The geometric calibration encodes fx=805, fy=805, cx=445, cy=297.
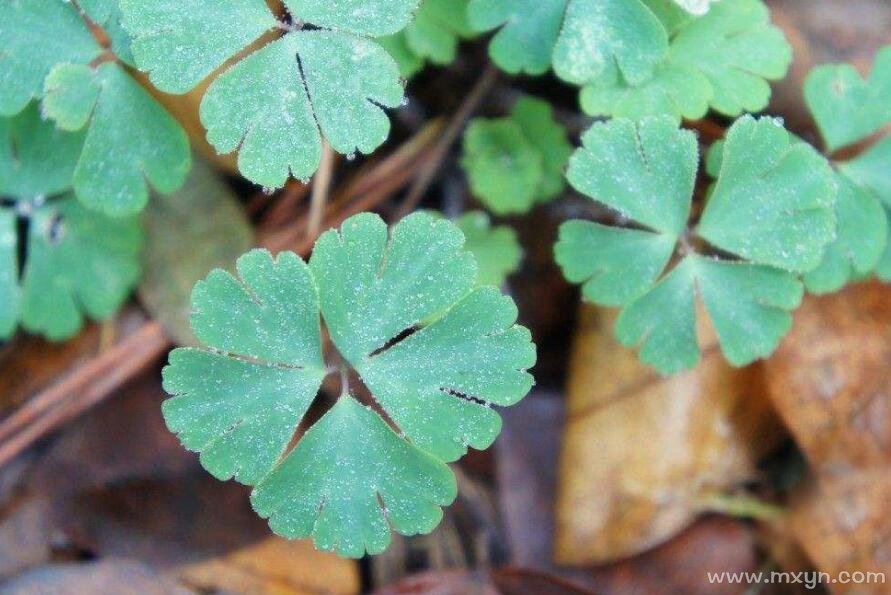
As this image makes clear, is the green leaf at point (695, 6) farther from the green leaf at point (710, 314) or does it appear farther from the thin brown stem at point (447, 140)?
the thin brown stem at point (447, 140)

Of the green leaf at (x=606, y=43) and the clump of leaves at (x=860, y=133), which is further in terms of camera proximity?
the clump of leaves at (x=860, y=133)

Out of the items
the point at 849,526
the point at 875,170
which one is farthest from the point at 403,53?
the point at 849,526

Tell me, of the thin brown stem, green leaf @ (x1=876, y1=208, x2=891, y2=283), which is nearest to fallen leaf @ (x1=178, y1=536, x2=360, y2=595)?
the thin brown stem

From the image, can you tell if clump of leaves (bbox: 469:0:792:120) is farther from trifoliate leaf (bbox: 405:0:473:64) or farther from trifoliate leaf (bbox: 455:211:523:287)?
trifoliate leaf (bbox: 455:211:523:287)

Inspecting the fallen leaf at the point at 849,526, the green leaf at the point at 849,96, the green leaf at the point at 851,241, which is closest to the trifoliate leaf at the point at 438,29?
the green leaf at the point at 849,96

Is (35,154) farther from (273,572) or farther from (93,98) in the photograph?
(273,572)

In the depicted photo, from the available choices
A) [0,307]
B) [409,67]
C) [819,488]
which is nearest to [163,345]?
[0,307]
